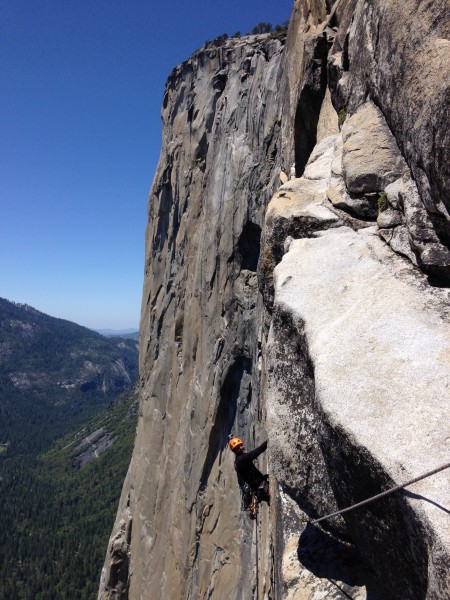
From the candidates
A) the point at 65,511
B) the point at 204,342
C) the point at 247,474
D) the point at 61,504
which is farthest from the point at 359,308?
the point at 61,504

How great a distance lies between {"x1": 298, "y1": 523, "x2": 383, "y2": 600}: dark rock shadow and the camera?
4934 millimetres

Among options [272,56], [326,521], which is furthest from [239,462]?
A: [272,56]

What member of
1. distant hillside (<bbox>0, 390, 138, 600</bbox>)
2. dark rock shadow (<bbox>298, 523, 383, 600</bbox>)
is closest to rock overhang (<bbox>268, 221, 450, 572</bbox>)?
dark rock shadow (<bbox>298, 523, 383, 600</bbox>)

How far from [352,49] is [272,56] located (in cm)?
1390

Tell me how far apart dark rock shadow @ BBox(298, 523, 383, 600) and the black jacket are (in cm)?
208

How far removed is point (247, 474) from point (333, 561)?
10.2 feet

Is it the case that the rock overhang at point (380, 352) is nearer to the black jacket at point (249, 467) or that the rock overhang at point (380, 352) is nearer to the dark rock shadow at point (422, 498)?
the dark rock shadow at point (422, 498)

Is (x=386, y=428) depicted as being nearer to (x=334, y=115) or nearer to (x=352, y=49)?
(x=352, y=49)

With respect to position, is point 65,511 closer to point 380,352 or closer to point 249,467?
point 249,467

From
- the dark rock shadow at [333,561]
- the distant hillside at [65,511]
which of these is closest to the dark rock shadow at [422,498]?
the dark rock shadow at [333,561]

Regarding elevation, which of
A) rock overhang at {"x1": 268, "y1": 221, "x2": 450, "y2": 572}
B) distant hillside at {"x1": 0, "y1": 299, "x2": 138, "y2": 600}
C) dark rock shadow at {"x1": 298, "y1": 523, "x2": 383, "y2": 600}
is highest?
rock overhang at {"x1": 268, "y1": 221, "x2": 450, "y2": 572}

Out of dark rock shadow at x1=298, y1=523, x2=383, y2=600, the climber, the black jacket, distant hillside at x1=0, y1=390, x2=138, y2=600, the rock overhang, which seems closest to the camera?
the rock overhang

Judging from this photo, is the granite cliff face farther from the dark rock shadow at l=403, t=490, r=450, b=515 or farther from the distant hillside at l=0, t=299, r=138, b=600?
the distant hillside at l=0, t=299, r=138, b=600

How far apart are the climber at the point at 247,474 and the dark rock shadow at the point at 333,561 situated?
2.26m
